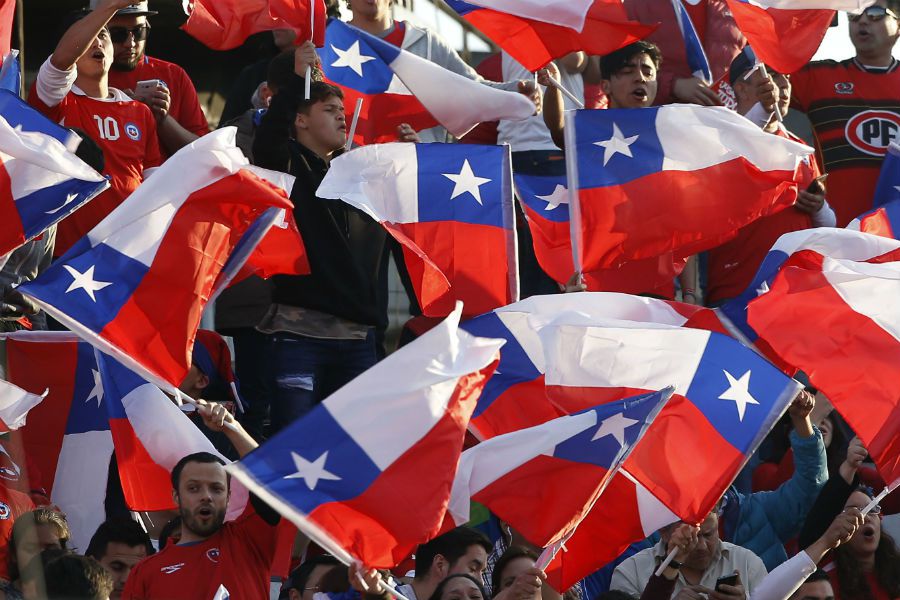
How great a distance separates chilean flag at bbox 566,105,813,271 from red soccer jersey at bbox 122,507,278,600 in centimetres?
256

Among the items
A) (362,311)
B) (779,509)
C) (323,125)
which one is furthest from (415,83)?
(779,509)

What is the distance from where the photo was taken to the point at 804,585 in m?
9.38

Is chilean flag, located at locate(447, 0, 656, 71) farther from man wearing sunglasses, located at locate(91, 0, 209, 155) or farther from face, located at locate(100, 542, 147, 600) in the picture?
face, located at locate(100, 542, 147, 600)

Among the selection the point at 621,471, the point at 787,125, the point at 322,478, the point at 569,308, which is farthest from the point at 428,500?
the point at 787,125

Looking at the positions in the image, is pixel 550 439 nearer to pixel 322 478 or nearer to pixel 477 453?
pixel 477 453

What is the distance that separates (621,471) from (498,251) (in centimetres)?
166

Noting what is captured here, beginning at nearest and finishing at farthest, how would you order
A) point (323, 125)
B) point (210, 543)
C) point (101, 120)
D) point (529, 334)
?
point (210, 543), point (529, 334), point (323, 125), point (101, 120)

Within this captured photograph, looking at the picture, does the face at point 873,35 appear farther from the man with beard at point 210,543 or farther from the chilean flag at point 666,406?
the man with beard at point 210,543

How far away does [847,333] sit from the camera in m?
9.64

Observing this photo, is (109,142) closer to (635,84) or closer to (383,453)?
(635,84)

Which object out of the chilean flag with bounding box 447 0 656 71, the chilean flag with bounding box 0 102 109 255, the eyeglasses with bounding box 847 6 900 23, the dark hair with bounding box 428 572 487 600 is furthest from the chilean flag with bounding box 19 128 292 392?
the eyeglasses with bounding box 847 6 900 23

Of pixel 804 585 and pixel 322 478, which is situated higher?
pixel 322 478

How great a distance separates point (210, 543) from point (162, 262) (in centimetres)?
124

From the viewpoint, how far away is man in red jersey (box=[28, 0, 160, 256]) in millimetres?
10477
